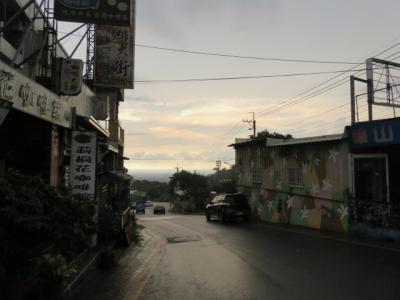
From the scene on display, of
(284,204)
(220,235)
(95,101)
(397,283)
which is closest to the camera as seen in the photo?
(397,283)

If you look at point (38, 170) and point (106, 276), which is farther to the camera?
point (38, 170)

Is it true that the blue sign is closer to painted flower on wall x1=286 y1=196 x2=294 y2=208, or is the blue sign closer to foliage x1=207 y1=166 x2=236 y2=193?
painted flower on wall x1=286 y1=196 x2=294 y2=208

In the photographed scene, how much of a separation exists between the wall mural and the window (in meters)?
0.21

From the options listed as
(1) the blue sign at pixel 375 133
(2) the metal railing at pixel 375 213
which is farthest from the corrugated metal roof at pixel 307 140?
(2) the metal railing at pixel 375 213

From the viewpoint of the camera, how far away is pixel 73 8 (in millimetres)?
14078

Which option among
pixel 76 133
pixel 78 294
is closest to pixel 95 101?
pixel 76 133

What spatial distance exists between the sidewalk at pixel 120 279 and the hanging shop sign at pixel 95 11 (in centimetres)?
662

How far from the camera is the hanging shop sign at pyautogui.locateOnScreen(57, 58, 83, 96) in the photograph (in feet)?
54.5

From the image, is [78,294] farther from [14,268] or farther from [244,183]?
[244,183]

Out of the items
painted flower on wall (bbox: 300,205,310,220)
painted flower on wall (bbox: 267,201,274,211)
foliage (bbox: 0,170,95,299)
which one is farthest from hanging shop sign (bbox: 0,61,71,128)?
painted flower on wall (bbox: 267,201,274,211)

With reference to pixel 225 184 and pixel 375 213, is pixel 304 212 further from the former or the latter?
pixel 225 184

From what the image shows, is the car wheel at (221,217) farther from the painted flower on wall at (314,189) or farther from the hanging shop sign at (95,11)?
the hanging shop sign at (95,11)

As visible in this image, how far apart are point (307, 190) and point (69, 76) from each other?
468 inches

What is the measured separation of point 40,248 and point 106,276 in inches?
150
